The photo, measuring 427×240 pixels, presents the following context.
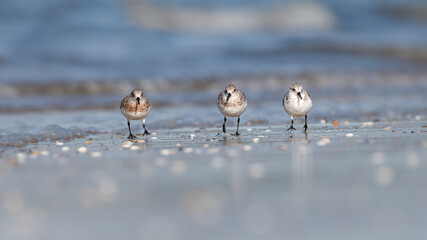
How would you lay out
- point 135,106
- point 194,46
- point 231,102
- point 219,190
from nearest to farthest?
point 219,190, point 231,102, point 135,106, point 194,46

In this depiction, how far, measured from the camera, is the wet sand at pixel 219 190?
3.28 meters

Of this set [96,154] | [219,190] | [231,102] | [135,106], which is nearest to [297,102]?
[231,102]

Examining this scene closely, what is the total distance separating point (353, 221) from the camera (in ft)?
10.9

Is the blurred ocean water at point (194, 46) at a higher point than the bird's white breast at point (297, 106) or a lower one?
higher

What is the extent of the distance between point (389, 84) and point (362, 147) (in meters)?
11.0

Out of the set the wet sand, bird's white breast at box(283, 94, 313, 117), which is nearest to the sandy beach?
the wet sand

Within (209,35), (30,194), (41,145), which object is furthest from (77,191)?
(209,35)

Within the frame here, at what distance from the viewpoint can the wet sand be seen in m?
3.28

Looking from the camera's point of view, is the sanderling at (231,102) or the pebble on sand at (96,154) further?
the sanderling at (231,102)

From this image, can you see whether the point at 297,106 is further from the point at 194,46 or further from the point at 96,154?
the point at 194,46

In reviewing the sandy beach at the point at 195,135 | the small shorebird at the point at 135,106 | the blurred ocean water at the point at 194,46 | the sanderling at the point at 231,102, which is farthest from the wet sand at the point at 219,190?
the blurred ocean water at the point at 194,46

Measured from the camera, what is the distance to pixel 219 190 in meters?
4.14

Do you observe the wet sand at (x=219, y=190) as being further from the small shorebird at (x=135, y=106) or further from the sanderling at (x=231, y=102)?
the small shorebird at (x=135, y=106)

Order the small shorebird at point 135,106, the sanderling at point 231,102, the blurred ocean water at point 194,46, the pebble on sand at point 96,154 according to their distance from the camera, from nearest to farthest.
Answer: the pebble on sand at point 96,154
the sanderling at point 231,102
the small shorebird at point 135,106
the blurred ocean water at point 194,46
